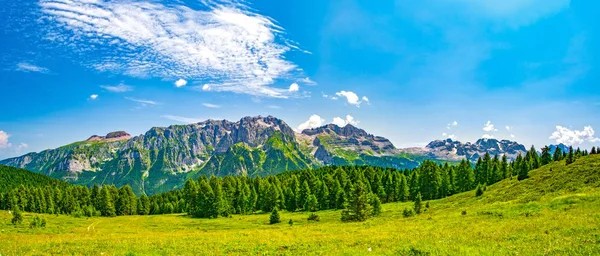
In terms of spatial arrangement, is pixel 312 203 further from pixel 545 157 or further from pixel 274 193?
pixel 545 157

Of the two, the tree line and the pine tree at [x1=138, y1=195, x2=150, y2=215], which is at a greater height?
the tree line

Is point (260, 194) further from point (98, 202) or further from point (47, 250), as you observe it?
point (47, 250)

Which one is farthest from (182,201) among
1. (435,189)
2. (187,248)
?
(187,248)

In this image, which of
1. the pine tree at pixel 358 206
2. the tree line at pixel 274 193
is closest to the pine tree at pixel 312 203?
the tree line at pixel 274 193

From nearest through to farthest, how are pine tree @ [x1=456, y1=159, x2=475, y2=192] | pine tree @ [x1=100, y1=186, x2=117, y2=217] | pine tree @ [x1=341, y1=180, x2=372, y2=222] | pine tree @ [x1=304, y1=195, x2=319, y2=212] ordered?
pine tree @ [x1=341, y1=180, x2=372, y2=222] → pine tree @ [x1=304, y1=195, x2=319, y2=212] → pine tree @ [x1=456, y1=159, x2=475, y2=192] → pine tree @ [x1=100, y1=186, x2=117, y2=217]

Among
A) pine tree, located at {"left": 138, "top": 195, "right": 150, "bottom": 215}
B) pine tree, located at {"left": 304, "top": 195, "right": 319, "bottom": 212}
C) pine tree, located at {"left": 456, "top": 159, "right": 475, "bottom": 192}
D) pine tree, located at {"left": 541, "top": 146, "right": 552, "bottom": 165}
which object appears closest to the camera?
pine tree, located at {"left": 304, "top": 195, "right": 319, "bottom": 212}

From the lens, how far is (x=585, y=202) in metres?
35.1

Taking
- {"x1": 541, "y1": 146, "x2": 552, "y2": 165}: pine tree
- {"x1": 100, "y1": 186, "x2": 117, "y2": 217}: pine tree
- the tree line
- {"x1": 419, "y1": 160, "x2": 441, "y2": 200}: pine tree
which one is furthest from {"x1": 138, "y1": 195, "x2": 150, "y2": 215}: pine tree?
{"x1": 541, "y1": 146, "x2": 552, "y2": 165}: pine tree

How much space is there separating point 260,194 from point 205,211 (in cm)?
2722

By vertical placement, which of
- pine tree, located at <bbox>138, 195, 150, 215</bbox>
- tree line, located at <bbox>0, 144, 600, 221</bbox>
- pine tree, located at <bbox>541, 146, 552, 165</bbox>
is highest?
pine tree, located at <bbox>541, 146, 552, 165</bbox>

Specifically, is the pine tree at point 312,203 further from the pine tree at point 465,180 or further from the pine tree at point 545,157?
the pine tree at point 545,157

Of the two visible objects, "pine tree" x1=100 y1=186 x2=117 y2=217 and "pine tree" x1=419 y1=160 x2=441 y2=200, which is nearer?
"pine tree" x1=419 y1=160 x2=441 y2=200

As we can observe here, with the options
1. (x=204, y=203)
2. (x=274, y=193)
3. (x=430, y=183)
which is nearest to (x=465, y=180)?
(x=430, y=183)

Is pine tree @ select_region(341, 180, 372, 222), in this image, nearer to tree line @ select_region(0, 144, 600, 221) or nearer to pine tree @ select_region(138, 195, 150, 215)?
tree line @ select_region(0, 144, 600, 221)
